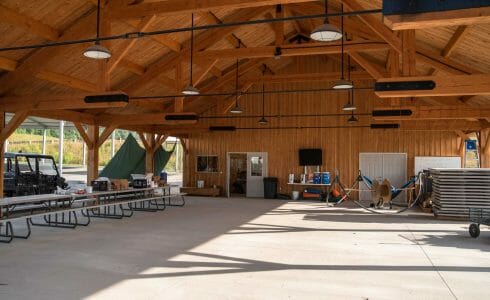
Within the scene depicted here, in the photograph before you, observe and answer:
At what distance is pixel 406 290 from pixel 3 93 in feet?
30.4

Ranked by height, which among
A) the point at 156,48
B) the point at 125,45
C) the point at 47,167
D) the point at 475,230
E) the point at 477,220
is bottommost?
the point at 475,230

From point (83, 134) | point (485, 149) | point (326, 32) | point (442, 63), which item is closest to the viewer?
point (326, 32)

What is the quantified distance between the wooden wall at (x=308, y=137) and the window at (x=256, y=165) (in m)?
0.41

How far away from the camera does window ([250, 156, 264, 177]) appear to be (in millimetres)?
17153

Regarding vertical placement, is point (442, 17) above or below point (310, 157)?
above

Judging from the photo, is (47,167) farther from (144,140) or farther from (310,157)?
(310,157)

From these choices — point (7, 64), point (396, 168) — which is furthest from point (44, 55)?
point (396, 168)

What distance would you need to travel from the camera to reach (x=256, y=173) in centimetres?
1720

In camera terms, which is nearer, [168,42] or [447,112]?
[447,112]

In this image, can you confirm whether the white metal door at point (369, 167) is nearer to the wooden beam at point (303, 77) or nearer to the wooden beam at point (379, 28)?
the wooden beam at point (303, 77)

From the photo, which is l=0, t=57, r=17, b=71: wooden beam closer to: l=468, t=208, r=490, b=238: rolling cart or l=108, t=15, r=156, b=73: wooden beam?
l=108, t=15, r=156, b=73: wooden beam

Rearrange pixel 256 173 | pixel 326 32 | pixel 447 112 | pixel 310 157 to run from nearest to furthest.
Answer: pixel 326 32
pixel 447 112
pixel 310 157
pixel 256 173

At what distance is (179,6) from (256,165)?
10799 millimetres

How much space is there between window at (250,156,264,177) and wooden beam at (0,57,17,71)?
10.3 meters
